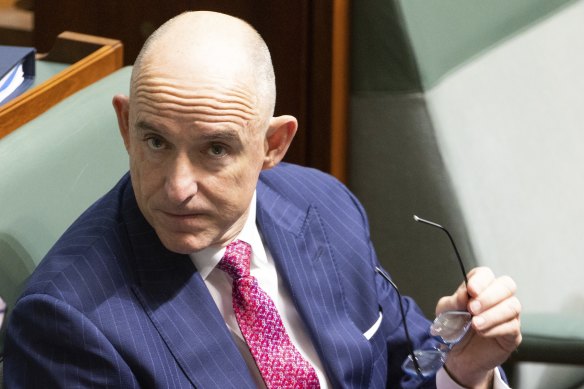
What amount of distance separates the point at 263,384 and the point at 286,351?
0.04 meters

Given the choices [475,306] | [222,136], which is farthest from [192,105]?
[475,306]

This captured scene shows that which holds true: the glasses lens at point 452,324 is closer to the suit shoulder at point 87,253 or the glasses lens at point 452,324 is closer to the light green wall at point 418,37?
the suit shoulder at point 87,253

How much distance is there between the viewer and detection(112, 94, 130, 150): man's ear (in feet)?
3.62

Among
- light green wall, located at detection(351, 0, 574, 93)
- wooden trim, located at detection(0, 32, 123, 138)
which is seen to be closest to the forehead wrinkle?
wooden trim, located at detection(0, 32, 123, 138)

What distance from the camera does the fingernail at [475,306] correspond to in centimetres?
120

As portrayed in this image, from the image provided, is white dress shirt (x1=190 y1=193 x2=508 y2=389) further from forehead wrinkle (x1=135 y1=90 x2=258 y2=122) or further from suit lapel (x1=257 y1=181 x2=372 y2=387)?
forehead wrinkle (x1=135 y1=90 x2=258 y2=122)

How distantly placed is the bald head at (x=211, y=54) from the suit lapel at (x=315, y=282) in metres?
0.19

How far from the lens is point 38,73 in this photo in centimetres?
155

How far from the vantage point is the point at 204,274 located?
45.6 inches

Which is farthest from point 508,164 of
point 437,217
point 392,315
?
point 392,315

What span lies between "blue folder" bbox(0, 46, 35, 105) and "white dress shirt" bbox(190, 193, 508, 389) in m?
0.40

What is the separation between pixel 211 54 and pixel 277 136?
0.48ft

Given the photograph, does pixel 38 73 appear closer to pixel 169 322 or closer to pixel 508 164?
pixel 169 322

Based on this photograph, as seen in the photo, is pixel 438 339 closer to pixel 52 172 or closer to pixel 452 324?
pixel 452 324
